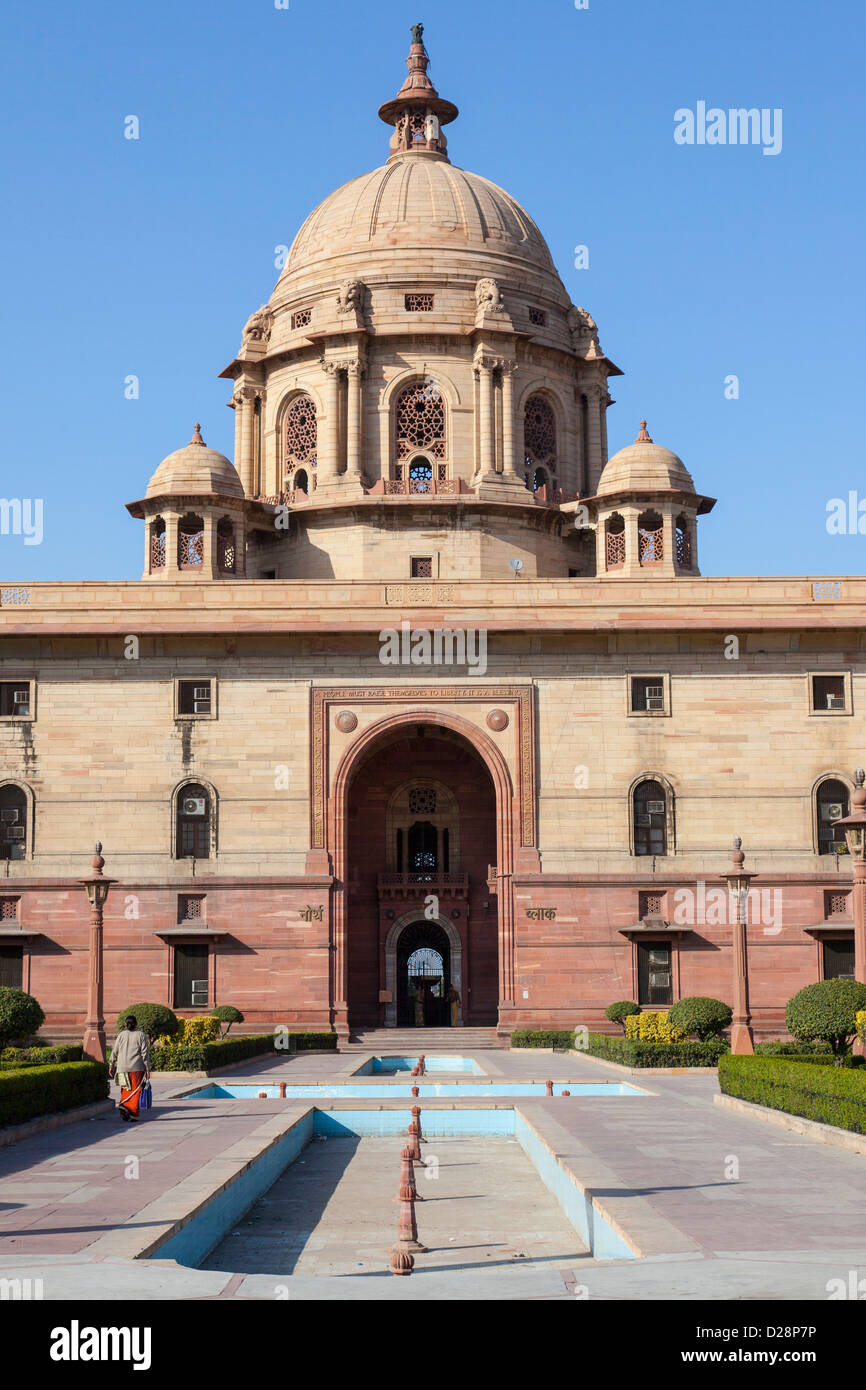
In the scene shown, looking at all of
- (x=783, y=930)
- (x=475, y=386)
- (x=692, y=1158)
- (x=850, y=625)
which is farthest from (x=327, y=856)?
(x=692, y=1158)

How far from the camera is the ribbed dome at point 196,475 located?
42.8 meters

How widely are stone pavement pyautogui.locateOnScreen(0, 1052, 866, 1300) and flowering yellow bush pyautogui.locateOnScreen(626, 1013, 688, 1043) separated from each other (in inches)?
191

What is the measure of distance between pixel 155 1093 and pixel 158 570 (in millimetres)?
21796

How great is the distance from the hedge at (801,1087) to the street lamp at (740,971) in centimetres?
434

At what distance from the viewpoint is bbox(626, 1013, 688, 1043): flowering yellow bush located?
28.1 m

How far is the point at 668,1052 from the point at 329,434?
24.6 m

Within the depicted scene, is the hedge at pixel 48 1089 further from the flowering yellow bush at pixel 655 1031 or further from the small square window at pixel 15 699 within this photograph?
the small square window at pixel 15 699

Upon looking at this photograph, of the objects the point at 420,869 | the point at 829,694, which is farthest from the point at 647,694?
the point at 420,869

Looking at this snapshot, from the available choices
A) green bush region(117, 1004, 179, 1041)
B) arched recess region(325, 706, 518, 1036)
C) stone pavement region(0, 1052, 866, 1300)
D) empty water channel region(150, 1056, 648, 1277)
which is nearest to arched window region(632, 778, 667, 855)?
arched recess region(325, 706, 518, 1036)

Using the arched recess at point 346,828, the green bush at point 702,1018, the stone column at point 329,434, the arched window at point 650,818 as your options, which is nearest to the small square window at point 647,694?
Result: the arched window at point 650,818

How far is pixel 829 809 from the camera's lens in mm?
36125

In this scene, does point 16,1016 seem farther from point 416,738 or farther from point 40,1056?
point 416,738

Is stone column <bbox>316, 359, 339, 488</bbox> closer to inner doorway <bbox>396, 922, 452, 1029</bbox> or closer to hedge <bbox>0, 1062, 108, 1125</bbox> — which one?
inner doorway <bbox>396, 922, 452, 1029</bbox>

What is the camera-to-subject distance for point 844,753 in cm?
3622
